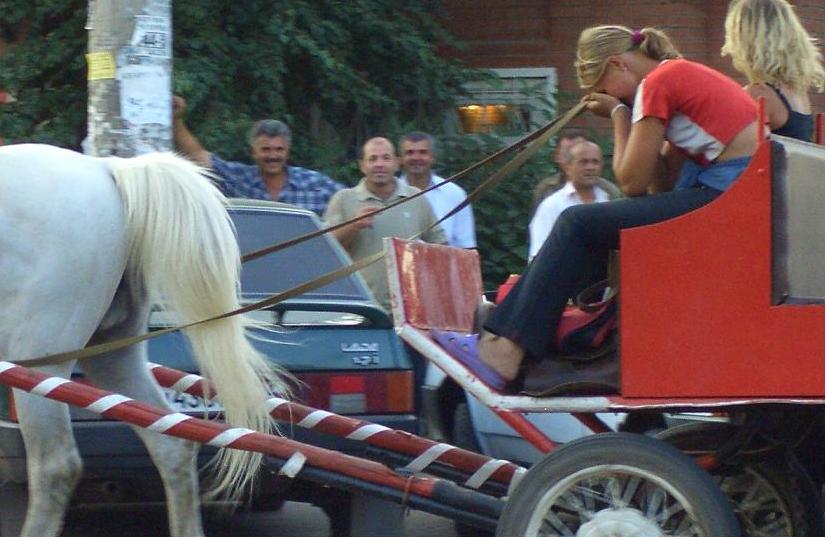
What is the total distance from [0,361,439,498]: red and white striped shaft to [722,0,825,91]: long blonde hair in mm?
1655

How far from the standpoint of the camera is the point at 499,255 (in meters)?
10.7

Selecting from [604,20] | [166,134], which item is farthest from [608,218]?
[604,20]

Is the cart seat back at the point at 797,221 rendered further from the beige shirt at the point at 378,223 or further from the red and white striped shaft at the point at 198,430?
the beige shirt at the point at 378,223

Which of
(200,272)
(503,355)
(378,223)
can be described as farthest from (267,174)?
(503,355)

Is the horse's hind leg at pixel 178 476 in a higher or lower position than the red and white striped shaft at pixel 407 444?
lower

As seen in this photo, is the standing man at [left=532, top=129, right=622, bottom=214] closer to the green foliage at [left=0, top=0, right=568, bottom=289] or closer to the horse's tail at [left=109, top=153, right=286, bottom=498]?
the green foliage at [left=0, top=0, right=568, bottom=289]

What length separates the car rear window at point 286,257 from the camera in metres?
5.89

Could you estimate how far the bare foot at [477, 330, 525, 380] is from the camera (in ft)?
14.1

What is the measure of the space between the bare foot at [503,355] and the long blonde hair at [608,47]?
2.80 feet

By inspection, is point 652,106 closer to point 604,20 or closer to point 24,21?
point 24,21

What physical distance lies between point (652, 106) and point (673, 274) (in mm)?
516

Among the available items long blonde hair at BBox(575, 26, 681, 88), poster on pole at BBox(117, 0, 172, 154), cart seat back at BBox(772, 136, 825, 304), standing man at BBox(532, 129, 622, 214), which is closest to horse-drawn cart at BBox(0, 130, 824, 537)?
cart seat back at BBox(772, 136, 825, 304)

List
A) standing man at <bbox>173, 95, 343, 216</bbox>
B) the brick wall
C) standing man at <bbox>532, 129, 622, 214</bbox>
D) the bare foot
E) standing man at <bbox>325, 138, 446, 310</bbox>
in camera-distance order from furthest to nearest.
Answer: the brick wall → standing man at <bbox>532, 129, 622, 214</bbox> → standing man at <bbox>173, 95, 343, 216</bbox> → standing man at <bbox>325, 138, 446, 310</bbox> → the bare foot

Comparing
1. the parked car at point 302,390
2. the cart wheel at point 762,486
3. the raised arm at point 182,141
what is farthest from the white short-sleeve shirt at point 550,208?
the cart wheel at point 762,486
